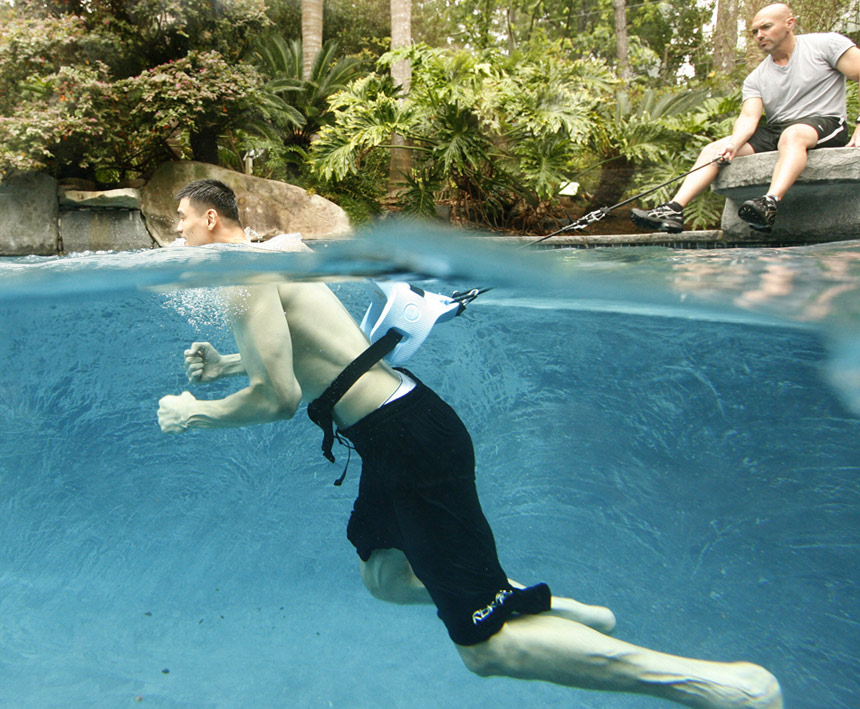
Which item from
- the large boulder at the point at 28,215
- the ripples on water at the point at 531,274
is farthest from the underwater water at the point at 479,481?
the large boulder at the point at 28,215

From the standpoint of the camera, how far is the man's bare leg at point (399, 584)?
8.87 ft

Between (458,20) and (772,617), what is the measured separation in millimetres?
16215

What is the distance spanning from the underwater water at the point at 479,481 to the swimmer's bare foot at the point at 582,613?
3.59 feet

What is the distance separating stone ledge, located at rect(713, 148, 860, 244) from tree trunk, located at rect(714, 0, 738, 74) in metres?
8.94

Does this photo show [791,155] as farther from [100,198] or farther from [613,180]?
[100,198]

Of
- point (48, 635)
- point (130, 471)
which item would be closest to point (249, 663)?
point (48, 635)

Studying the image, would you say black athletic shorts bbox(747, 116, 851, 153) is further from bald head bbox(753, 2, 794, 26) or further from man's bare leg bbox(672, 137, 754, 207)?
bald head bbox(753, 2, 794, 26)

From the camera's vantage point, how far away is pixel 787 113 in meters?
5.37

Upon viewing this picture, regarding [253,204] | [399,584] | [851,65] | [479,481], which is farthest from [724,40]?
[399,584]

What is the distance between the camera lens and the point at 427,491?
2322 millimetres

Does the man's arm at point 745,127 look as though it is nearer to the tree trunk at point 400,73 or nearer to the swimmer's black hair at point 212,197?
the swimmer's black hair at point 212,197

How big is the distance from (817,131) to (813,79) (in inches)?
17.5

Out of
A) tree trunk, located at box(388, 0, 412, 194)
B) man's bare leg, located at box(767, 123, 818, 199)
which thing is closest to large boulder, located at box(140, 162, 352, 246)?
tree trunk, located at box(388, 0, 412, 194)

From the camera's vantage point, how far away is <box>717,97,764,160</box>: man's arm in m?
5.25
